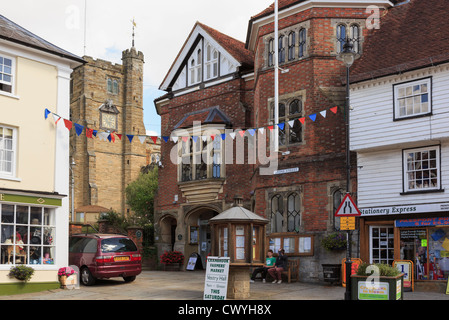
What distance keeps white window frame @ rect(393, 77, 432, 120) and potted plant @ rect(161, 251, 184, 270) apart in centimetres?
1364

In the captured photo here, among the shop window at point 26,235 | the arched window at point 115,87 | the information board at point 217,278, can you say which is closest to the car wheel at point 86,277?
the shop window at point 26,235

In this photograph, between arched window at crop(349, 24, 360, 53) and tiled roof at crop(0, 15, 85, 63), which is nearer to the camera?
tiled roof at crop(0, 15, 85, 63)

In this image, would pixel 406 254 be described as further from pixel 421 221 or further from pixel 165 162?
pixel 165 162

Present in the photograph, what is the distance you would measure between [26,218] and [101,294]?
3599 millimetres

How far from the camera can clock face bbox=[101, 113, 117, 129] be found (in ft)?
219

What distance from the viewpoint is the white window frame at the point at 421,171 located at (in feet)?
59.8

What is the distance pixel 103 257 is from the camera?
60.5 ft

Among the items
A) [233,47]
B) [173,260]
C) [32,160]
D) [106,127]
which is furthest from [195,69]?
[106,127]

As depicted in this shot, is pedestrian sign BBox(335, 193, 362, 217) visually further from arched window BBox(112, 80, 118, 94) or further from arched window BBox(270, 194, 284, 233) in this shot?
arched window BBox(112, 80, 118, 94)

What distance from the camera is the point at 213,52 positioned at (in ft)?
93.7

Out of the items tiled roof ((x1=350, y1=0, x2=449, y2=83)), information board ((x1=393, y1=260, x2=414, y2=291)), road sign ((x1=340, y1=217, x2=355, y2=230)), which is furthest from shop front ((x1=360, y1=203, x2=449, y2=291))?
tiled roof ((x1=350, y1=0, x2=449, y2=83))

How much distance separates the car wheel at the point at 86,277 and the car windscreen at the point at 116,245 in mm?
1011

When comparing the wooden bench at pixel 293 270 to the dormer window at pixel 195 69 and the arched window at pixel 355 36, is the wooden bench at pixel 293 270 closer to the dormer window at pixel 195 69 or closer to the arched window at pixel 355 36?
the arched window at pixel 355 36

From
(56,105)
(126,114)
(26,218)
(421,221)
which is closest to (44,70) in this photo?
(56,105)
